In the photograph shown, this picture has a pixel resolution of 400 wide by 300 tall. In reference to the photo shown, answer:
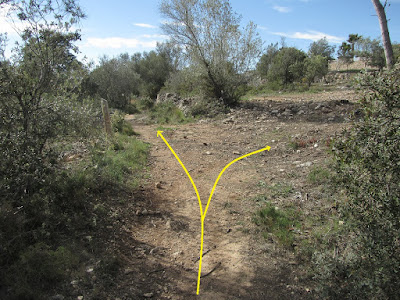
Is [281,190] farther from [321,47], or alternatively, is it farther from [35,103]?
[321,47]

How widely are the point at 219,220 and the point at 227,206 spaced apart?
0.44m

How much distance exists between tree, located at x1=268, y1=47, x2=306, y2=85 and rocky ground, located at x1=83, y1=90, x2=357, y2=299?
13.9 metres

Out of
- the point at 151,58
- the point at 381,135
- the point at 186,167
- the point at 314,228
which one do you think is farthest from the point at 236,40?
the point at 151,58

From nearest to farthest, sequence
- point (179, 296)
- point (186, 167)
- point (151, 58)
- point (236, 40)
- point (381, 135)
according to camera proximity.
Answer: point (381, 135)
point (179, 296)
point (186, 167)
point (236, 40)
point (151, 58)

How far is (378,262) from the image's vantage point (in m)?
2.39

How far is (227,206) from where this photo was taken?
4.79m

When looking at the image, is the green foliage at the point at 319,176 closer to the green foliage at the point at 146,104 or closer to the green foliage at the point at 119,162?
the green foliage at the point at 119,162

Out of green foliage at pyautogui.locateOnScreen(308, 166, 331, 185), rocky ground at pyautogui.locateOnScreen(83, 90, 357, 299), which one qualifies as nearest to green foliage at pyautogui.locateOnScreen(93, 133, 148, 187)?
rocky ground at pyautogui.locateOnScreen(83, 90, 357, 299)

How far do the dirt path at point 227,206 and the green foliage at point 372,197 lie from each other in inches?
19.5

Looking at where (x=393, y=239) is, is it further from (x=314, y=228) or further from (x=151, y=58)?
(x=151, y=58)

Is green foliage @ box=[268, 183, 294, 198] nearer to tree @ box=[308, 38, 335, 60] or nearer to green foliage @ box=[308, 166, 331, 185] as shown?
green foliage @ box=[308, 166, 331, 185]

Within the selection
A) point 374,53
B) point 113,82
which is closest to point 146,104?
point 113,82

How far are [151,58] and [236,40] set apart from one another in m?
15.9

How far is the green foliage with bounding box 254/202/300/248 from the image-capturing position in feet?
12.2
